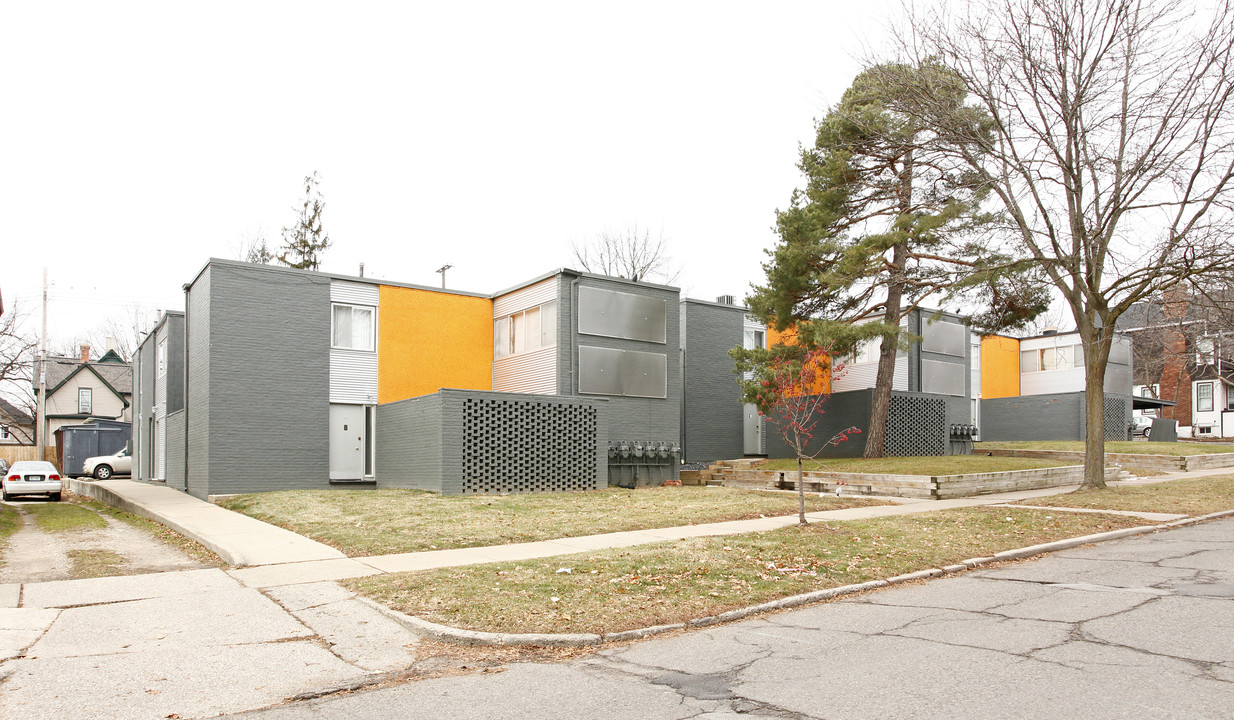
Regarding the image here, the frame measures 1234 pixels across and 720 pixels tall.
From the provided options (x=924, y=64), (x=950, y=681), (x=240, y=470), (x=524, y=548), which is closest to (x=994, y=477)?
(x=924, y=64)

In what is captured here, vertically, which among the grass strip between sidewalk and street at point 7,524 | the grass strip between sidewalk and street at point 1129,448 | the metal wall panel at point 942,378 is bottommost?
the grass strip between sidewalk and street at point 7,524

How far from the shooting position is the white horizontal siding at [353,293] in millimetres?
23203

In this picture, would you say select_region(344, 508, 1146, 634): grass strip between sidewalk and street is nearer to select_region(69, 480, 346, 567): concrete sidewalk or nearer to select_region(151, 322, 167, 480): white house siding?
select_region(69, 480, 346, 567): concrete sidewalk

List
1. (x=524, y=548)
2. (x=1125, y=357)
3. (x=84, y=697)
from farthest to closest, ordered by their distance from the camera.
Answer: (x=1125, y=357) < (x=524, y=548) < (x=84, y=697)

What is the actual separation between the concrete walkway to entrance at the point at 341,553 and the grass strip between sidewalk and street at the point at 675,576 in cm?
63

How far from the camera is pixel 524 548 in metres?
11.1

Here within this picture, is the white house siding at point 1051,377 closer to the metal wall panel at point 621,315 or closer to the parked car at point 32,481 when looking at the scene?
the metal wall panel at point 621,315

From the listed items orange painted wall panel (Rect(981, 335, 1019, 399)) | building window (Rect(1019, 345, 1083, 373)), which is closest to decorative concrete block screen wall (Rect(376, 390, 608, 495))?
orange painted wall panel (Rect(981, 335, 1019, 399))

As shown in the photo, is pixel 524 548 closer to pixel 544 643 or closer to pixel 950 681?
pixel 544 643

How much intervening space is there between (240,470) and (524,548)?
13237mm

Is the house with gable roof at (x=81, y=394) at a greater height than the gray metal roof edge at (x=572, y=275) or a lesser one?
lesser

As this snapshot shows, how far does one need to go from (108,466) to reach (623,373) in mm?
27616

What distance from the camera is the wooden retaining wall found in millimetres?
18594

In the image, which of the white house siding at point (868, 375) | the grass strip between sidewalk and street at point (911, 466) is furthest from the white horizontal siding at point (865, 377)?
the grass strip between sidewalk and street at point (911, 466)
